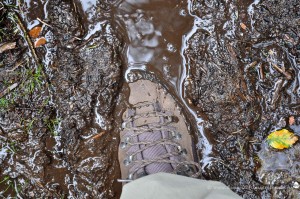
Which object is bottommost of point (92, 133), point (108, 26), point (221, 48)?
point (92, 133)

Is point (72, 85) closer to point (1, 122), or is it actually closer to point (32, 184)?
point (1, 122)

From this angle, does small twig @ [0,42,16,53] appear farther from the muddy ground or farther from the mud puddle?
the mud puddle

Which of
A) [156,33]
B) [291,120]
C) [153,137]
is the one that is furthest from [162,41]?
[291,120]

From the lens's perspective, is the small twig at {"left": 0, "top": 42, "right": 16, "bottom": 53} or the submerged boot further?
the small twig at {"left": 0, "top": 42, "right": 16, "bottom": 53}

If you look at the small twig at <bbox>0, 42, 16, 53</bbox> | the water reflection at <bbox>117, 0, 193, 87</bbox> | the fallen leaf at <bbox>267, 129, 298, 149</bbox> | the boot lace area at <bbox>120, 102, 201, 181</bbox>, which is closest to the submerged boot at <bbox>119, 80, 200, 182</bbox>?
the boot lace area at <bbox>120, 102, 201, 181</bbox>

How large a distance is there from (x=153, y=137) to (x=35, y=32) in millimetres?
→ 1077

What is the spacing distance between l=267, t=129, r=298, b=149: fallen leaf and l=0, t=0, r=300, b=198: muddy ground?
41 mm

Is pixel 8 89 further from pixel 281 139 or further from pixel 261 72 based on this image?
pixel 281 139

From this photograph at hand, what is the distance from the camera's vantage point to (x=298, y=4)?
254cm

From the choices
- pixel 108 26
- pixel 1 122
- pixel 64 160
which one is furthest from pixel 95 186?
pixel 108 26

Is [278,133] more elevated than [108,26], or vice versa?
[108,26]

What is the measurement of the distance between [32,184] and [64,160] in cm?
27

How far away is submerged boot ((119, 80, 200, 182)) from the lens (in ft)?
8.27

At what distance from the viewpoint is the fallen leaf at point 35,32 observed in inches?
105
